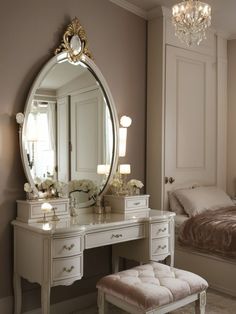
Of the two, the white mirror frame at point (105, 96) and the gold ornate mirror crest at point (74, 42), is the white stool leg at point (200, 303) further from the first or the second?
the gold ornate mirror crest at point (74, 42)

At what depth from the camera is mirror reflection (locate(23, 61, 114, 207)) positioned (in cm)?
289

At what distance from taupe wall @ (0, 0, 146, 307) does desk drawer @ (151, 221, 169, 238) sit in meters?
0.58

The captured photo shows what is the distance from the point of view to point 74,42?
3.08 m

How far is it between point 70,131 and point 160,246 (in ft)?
3.77

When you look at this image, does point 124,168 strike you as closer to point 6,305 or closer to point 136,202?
point 136,202

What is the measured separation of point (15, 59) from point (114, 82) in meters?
0.99

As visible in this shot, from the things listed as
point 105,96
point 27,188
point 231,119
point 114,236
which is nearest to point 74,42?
point 105,96

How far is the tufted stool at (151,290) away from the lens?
89.8 inches

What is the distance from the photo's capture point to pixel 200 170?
419cm

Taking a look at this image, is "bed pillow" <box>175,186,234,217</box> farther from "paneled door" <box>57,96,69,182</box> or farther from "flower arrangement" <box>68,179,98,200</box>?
"paneled door" <box>57,96,69,182</box>

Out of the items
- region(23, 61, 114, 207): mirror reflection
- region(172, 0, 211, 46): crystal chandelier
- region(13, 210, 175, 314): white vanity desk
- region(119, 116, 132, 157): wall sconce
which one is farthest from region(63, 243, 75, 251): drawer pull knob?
region(172, 0, 211, 46): crystal chandelier

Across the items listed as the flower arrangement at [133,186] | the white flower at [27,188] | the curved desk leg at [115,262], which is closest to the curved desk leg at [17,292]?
the white flower at [27,188]

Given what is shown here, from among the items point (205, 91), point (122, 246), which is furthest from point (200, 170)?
point (122, 246)

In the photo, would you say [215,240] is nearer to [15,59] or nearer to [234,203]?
[234,203]
